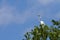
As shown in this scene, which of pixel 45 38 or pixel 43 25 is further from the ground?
pixel 43 25

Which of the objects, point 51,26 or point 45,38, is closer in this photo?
point 45,38

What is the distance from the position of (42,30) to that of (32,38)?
4.40 ft

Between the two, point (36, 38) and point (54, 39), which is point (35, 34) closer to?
point (36, 38)

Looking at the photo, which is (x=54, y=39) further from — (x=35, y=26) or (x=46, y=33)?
(x=35, y=26)

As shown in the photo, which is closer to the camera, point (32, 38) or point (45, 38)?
point (45, 38)

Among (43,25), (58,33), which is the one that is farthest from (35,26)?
(58,33)

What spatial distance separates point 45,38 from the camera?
60.7 ft

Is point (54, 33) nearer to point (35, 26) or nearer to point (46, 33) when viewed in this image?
point (46, 33)

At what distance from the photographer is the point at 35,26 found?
19.9 meters

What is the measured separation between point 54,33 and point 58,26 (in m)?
0.83

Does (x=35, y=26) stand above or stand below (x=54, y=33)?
above

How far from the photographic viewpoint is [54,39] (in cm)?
1864

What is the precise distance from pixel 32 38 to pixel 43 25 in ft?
4.86

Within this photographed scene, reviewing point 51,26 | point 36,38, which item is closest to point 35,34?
point 36,38
